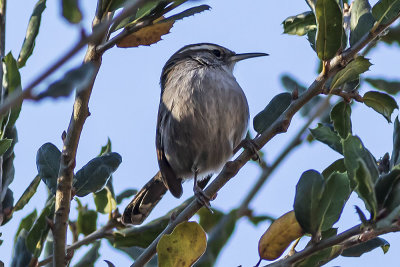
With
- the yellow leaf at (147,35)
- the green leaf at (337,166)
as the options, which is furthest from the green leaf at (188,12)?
the green leaf at (337,166)

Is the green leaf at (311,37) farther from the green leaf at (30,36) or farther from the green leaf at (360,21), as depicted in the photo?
the green leaf at (30,36)

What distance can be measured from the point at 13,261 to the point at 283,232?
127 centimetres

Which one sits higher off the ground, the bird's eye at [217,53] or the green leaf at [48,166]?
the green leaf at [48,166]

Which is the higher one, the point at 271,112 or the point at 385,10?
the point at 385,10

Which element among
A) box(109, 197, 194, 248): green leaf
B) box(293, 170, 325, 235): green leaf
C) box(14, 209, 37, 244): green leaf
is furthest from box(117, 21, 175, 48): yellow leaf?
box(14, 209, 37, 244): green leaf

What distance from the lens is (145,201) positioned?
194 inches

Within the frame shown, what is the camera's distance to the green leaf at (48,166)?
3043 mm

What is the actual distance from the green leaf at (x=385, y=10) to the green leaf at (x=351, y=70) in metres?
0.19

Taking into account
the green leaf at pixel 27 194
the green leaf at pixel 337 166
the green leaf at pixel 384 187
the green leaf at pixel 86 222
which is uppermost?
the green leaf at pixel 27 194

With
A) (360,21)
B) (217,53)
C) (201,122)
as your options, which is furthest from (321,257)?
(217,53)

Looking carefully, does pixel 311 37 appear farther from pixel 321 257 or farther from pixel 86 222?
pixel 86 222

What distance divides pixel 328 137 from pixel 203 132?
89.4 inches

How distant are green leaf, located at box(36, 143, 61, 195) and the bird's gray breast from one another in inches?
85.4

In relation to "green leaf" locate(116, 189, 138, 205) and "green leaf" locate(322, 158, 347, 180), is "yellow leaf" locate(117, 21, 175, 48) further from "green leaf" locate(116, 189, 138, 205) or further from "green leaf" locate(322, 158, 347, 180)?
"green leaf" locate(116, 189, 138, 205)
